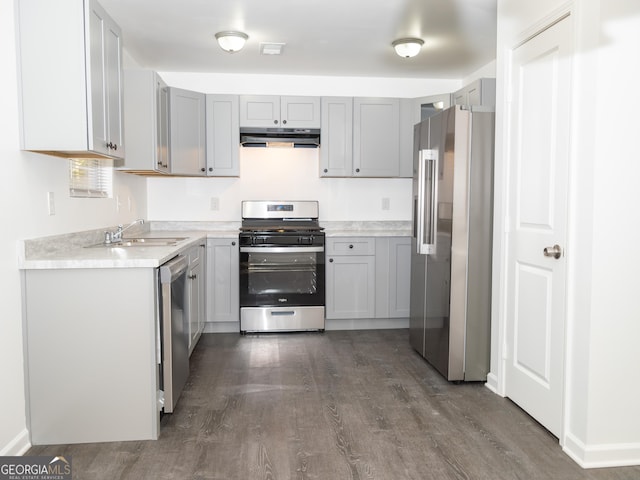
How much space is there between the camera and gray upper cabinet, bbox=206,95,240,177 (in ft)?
15.6

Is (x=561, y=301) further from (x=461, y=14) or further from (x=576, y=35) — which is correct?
(x=461, y=14)

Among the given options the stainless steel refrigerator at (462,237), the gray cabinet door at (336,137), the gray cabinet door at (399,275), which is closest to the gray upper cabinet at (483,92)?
the stainless steel refrigerator at (462,237)

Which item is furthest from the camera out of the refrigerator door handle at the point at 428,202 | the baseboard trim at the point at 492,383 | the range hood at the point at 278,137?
the range hood at the point at 278,137

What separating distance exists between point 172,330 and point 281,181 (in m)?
2.69

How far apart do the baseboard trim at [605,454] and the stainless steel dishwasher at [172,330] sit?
78.1 inches

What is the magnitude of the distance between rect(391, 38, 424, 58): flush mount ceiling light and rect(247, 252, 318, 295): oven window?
185 centimetres

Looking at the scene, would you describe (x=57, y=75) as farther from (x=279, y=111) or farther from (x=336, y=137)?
(x=336, y=137)

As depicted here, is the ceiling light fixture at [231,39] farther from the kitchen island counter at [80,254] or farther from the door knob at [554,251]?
the door knob at [554,251]

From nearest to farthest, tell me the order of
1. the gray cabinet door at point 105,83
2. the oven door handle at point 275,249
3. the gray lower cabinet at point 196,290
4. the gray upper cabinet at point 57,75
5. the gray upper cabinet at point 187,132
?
the gray upper cabinet at point 57,75 < the gray cabinet door at point 105,83 < the gray lower cabinet at point 196,290 < the gray upper cabinet at point 187,132 < the oven door handle at point 275,249

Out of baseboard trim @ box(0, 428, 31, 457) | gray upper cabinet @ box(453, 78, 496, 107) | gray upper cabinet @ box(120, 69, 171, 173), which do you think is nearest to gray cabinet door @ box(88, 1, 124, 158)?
gray upper cabinet @ box(120, 69, 171, 173)

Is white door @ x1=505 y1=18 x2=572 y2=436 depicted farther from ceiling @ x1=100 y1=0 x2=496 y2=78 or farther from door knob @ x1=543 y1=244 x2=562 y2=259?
ceiling @ x1=100 y1=0 x2=496 y2=78

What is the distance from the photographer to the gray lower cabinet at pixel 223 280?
15.2 feet

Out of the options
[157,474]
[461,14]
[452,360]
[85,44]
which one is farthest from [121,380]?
[461,14]

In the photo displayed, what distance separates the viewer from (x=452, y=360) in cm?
332
